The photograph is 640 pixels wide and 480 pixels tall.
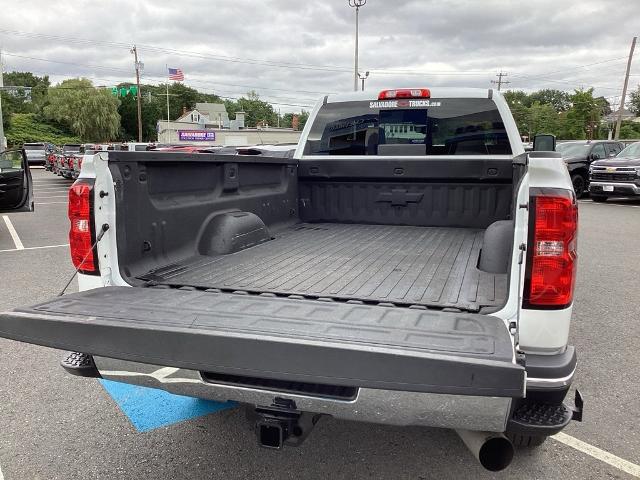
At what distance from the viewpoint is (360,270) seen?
3238 mm

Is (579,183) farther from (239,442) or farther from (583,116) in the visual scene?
(583,116)

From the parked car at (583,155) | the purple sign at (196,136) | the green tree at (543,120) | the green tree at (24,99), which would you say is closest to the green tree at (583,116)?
the green tree at (543,120)

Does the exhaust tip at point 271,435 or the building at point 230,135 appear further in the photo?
the building at point 230,135

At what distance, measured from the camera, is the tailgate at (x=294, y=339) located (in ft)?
5.64

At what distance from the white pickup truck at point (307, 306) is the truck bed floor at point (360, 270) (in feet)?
0.06

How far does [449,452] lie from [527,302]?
1.28 meters

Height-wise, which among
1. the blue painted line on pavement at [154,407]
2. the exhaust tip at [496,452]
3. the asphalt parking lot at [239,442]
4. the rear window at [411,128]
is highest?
the rear window at [411,128]

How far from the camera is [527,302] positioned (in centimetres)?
218

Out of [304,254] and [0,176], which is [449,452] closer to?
[304,254]

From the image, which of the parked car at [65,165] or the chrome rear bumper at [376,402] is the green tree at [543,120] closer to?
the parked car at [65,165]

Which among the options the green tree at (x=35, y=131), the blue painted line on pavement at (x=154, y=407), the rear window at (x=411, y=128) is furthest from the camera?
the green tree at (x=35, y=131)

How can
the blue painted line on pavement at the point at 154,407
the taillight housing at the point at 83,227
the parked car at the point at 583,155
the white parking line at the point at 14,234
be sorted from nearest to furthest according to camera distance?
1. the taillight housing at the point at 83,227
2. the blue painted line on pavement at the point at 154,407
3. the white parking line at the point at 14,234
4. the parked car at the point at 583,155

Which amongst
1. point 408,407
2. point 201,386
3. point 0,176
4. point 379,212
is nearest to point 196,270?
point 201,386

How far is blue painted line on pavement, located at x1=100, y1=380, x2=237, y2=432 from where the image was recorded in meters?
3.35
